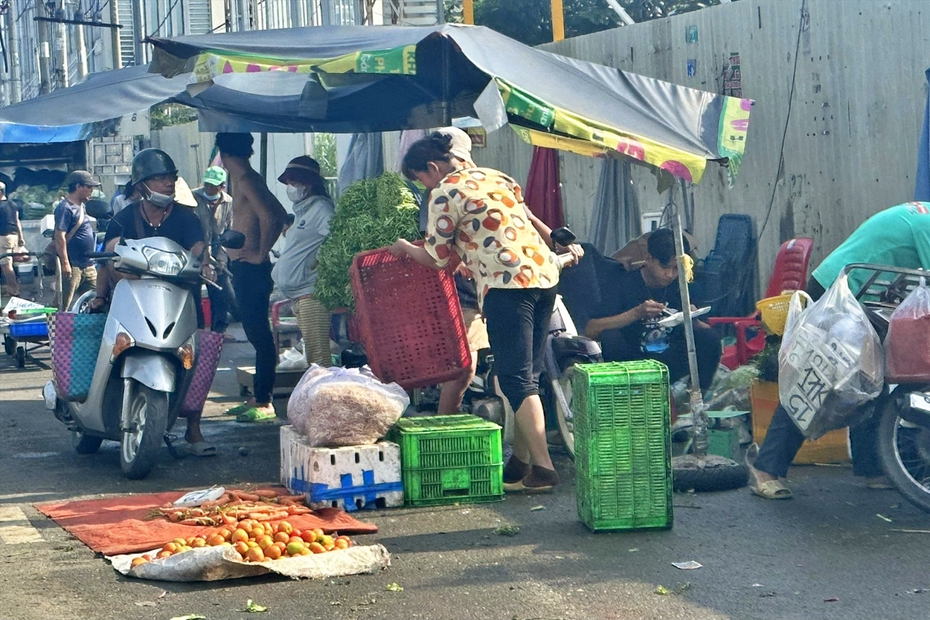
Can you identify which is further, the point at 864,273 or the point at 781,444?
the point at 864,273

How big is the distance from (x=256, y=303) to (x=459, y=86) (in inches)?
89.4

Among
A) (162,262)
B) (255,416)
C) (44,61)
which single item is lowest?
(255,416)

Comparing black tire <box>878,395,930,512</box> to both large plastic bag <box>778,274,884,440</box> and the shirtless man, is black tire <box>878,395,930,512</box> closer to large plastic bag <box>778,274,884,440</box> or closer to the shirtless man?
large plastic bag <box>778,274,884,440</box>

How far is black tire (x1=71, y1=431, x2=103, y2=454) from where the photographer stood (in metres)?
8.45

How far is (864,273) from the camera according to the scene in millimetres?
7152

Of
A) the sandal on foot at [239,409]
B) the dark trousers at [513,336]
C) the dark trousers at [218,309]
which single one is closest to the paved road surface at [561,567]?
the dark trousers at [513,336]

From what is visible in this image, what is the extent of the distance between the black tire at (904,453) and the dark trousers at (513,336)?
180 centimetres

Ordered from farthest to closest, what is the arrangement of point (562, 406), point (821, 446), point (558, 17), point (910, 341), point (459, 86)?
1. point (558, 17)
2. point (459, 86)
3. point (562, 406)
4. point (821, 446)
5. point (910, 341)

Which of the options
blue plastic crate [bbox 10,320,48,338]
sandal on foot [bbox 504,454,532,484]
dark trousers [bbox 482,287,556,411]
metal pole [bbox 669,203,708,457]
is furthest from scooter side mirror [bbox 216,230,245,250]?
blue plastic crate [bbox 10,320,48,338]

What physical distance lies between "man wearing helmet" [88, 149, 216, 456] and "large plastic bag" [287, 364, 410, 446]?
1.59 meters

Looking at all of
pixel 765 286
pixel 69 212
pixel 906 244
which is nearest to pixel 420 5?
pixel 69 212

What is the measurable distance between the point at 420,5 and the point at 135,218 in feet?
31.2

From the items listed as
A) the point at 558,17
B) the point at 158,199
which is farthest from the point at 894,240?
the point at 558,17

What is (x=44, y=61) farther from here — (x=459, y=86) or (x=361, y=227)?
(x=459, y=86)
